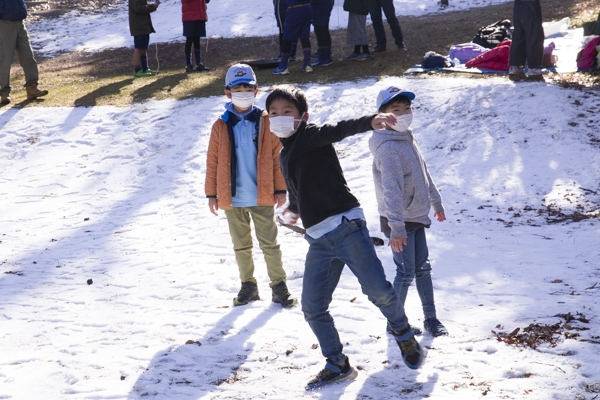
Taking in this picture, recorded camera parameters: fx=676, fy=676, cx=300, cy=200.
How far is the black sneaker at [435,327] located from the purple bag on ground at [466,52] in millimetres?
7951

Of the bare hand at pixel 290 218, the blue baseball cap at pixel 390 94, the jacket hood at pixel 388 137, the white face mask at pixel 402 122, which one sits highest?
the blue baseball cap at pixel 390 94

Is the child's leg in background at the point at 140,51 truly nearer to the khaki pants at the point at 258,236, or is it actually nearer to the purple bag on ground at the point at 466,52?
the purple bag on ground at the point at 466,52

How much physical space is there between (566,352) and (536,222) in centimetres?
319

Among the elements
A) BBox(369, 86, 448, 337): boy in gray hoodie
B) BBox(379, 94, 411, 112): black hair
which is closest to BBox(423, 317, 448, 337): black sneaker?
BBox(369, 86, 448, 337): boy in gray hoodie

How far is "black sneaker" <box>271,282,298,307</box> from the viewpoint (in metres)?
5.68

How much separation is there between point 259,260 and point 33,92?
7.68 meters

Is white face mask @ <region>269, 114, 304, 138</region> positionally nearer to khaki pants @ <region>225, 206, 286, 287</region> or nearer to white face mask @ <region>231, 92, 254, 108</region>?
white face mask @ <region>231, 92, 254, 108</region>

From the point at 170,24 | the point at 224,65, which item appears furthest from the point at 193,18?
the point at 170,24

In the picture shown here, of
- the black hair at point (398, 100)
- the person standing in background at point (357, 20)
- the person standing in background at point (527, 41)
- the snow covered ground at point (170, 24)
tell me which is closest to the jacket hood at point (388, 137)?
the black hair at point (398, 100)

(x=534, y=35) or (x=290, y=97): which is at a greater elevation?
(x=290, y=97)

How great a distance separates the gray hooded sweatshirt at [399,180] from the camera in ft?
13.9

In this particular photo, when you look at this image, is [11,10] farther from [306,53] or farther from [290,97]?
[290,97]

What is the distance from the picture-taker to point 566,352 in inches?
164

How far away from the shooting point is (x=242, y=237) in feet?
18.9
